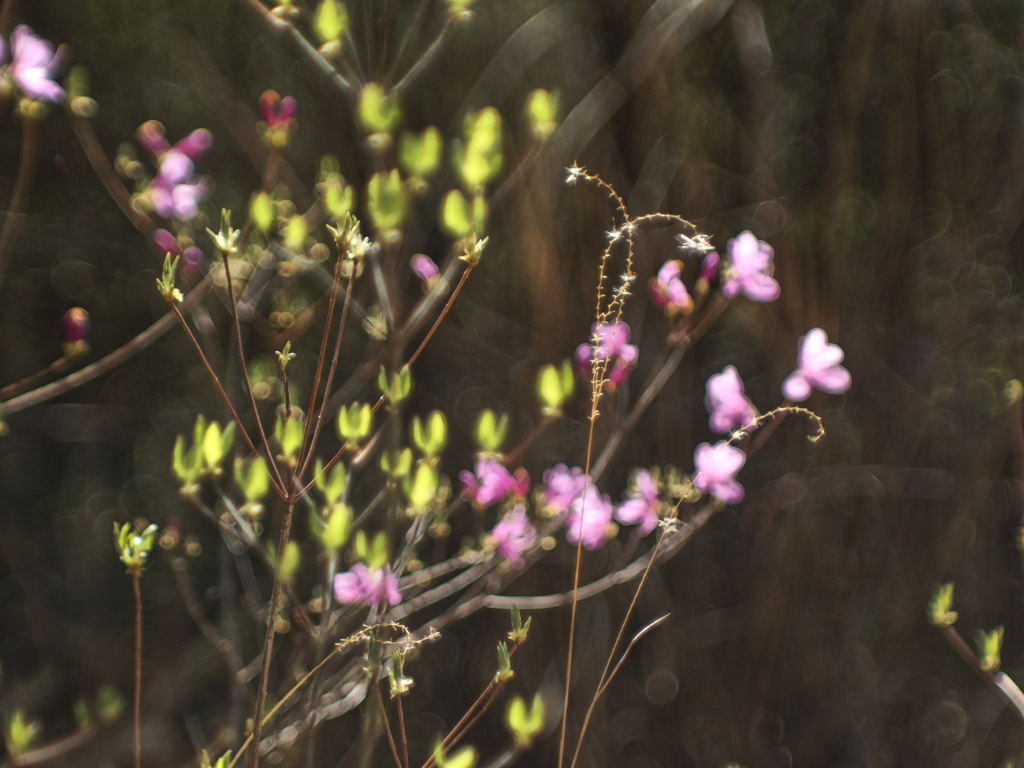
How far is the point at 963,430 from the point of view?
1616 millimetres

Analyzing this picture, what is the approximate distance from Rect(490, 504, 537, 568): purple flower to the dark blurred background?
530 millimetres

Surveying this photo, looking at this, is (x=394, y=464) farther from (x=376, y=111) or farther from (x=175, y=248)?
(x=175, y=248)

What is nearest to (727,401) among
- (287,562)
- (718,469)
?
(718,469)

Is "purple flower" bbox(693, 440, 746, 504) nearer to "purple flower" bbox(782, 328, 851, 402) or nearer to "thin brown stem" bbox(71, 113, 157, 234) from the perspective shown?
"purple flower" bbox(782, 328, 851, 402)

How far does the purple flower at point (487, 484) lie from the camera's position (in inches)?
36.6

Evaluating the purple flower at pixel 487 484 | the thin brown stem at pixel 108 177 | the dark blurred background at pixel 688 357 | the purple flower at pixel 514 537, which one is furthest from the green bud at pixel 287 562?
the dark blurred background at pixel 688 357

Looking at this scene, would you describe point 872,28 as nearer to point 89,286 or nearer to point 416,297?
point 416,297

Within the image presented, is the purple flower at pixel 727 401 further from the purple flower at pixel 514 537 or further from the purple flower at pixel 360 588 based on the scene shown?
the purple flower at pixel 360 588

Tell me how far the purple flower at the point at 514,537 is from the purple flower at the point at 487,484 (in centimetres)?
6

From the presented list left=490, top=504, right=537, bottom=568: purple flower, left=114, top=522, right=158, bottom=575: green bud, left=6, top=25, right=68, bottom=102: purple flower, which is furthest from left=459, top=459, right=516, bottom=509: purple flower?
left=6, top=25, right=68, bottom=102: purple flower

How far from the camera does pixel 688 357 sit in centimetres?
166

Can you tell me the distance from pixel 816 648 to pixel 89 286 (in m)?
1.83

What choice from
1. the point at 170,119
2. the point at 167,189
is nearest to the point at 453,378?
the point at 167,189

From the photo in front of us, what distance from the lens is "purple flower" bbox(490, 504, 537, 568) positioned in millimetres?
1021
